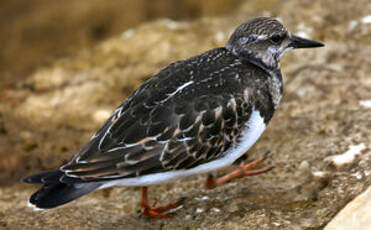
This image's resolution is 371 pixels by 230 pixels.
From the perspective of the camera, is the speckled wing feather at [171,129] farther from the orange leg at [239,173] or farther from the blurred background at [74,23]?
the blurred background at [74,23]

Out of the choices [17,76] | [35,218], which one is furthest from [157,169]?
[17,76]

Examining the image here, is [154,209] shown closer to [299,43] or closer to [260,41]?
[260,41]

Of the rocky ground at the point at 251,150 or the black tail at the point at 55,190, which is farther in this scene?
the rocky ground at the point at 251,150

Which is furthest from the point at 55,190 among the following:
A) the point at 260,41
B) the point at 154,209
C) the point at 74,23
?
the point at 74,23

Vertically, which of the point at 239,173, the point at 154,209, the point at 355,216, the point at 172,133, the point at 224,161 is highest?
the point at 172,133

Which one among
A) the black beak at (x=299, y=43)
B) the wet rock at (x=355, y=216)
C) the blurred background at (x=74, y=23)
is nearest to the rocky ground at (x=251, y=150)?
the wet rock at (x=355, y=216)

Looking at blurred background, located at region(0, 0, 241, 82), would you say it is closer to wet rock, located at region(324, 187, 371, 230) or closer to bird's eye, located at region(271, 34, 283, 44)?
bird's eye, located at region(271, 34, 283, 44)
